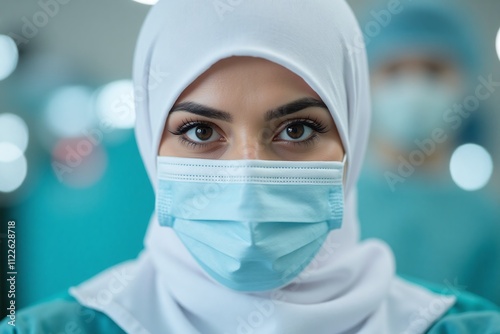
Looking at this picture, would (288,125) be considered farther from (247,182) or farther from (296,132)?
(247,182)

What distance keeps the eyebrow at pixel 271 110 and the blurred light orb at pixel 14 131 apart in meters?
0.69

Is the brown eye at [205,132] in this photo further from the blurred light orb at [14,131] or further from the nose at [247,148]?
the blurred light orb at [14,131]

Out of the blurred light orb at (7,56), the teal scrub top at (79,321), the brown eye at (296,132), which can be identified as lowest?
the teal scrub top at (79,321)

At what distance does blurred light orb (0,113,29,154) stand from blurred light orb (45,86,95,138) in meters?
0.10

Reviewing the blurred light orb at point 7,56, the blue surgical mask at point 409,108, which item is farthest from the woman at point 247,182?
the blue surgical mask at point 409,108

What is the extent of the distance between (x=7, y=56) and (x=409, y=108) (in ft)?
4.92

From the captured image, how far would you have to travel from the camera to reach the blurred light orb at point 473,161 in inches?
82.8

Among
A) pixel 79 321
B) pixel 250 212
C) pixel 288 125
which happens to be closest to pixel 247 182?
pixel 250 212

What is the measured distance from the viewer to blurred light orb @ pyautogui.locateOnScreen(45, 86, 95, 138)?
5.57 ft

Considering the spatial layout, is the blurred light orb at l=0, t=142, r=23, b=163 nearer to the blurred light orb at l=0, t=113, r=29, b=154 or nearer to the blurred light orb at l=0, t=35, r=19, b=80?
the blurred light orb at l=0, t=113, r=29, b=154

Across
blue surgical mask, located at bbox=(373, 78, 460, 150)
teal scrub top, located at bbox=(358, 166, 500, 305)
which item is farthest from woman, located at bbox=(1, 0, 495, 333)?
blue surgical mask, located at bbox=(373, 78, 460, 150)

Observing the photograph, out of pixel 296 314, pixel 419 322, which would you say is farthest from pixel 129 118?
pixel 419 322

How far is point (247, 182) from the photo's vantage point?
101 cm

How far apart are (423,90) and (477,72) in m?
0.22
